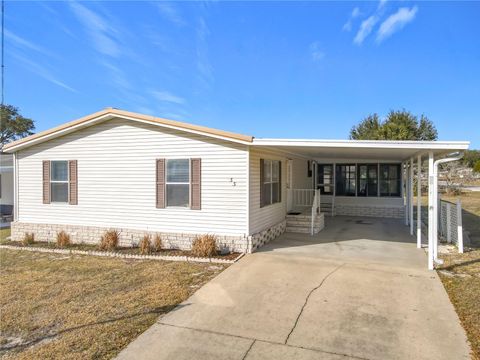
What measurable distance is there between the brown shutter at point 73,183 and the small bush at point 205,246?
167 inches

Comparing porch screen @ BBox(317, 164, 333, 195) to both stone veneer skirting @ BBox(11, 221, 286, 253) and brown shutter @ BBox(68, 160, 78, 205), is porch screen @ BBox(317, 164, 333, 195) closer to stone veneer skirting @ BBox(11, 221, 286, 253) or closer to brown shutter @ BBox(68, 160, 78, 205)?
stone veneer skirting @ BBox(11, 221, 286, 253)

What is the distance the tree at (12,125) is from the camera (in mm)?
32656

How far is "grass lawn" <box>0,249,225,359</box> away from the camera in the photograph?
3.94 meters

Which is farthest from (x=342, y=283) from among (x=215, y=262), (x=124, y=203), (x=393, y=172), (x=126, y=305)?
(x=393, y=172)

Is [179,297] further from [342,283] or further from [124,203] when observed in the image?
[124,203]

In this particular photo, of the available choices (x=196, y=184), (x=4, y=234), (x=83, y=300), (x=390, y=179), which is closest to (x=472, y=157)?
(x=390, y=179)

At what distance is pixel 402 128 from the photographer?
87.5 ft

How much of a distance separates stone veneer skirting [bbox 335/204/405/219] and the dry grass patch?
672cm

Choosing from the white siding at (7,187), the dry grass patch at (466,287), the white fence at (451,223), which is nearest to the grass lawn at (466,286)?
the dry grass patch at (466,287)

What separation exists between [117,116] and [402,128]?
24313 mm

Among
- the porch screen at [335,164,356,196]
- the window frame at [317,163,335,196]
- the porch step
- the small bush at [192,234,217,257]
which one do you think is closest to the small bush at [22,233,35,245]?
the small bush at [192,234,217,257]

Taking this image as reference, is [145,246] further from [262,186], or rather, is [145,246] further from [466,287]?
[466,287]

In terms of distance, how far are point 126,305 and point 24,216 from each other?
7412 millimetres

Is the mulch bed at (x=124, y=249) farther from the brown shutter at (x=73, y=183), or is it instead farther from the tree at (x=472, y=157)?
the tree at (x=472, y=157)
